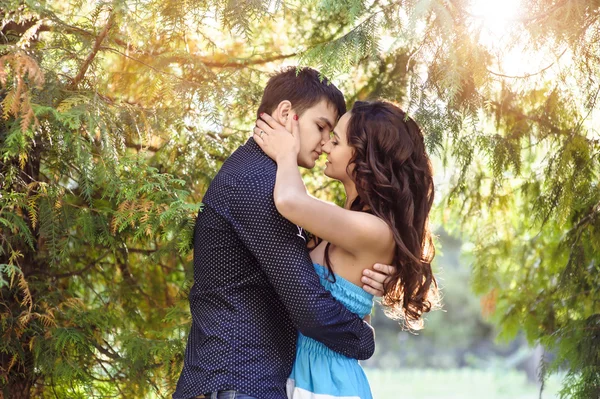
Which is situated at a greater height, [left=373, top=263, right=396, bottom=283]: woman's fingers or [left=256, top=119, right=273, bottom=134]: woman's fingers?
[left=256, top=119, right=273, bottom=134]: woman's fingers

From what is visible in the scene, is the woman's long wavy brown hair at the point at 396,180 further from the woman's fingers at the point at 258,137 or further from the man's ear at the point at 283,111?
the woman's fingers at the point at 258,137

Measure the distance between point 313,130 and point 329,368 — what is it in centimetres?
90

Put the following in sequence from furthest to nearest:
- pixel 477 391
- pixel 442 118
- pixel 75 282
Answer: pixel 477 391, pixel 75 282, pixel 442 118

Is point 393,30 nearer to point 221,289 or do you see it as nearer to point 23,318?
point 221,289

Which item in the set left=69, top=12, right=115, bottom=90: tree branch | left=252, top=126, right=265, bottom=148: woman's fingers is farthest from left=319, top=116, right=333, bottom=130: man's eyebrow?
left=69, top=12, right=115, bottom=90: tree branch

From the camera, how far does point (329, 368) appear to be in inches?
106

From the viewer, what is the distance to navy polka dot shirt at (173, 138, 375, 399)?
2494mm

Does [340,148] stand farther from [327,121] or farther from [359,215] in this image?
[359,215]

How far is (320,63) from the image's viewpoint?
9.46 feet

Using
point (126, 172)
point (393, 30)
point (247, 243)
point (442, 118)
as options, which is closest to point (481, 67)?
point (442, 118)

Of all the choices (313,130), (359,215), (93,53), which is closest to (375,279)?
(359,215)

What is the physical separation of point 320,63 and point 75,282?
208 cm

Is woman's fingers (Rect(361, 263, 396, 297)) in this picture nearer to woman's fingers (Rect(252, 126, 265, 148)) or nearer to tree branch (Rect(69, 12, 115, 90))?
woman's fingers (Rect(252, 126, 265, 148))

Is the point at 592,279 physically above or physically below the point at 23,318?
above
